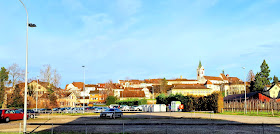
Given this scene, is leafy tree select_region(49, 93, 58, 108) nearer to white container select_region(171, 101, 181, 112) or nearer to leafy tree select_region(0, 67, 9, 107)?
leafy tree select_region(0, 67, 9, 107)

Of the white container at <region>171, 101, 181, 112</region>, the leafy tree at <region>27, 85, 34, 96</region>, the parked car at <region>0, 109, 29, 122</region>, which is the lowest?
the white container at <region>171, 101, 181, 112</region>

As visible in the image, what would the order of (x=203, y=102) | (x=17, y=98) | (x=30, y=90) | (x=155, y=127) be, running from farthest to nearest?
(x=30, y=90) → (x=17, y=98) → (x=203, y=102) → (x=155, y=127)

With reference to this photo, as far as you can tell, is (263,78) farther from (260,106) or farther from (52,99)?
(52,99)

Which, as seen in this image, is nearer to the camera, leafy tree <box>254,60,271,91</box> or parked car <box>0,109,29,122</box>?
parked car <box>0,109,29,122</box>

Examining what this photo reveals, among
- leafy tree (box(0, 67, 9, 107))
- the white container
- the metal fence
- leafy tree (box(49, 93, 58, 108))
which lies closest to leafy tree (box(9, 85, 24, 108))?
leafy tree (box(0, 67, 9, 107))

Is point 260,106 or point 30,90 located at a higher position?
point 30,90

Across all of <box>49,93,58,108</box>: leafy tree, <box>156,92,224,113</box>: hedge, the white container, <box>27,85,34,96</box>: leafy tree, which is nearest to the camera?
<box>156,92,224,113</box>: hedge

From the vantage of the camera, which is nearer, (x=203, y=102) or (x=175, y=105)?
(x=203, y=102)

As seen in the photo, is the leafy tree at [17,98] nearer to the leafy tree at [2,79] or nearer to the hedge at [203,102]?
the leafy tree at [2,79]

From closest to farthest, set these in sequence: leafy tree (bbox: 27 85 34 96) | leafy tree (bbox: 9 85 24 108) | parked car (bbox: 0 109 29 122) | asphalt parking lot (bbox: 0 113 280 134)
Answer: asphalt parking lot (bbox: 0 113 280 134) → parked car (bbox: 0 109 29 122) → leafy tree (bbox: 9 85 24 108) → leafy tree (bbox: 27 85 34 96)

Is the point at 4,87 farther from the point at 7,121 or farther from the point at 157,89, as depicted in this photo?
the point at 157,89

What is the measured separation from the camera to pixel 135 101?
8956cm

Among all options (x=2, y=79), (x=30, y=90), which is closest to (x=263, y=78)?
(x=30, y=90)

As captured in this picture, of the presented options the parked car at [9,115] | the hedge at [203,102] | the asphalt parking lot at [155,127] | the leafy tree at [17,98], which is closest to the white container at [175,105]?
the hedge at [203,102]
